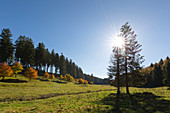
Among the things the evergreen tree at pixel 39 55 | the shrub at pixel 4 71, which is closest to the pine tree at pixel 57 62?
the evergreen tree at pixel 39 55

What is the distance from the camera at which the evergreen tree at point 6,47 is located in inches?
1449

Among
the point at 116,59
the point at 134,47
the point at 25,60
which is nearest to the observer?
the point at 134,47

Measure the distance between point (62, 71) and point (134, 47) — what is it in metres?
58.8

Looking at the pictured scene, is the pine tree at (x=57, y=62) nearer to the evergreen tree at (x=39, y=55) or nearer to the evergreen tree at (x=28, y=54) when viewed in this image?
the evergreen tree at (x=39, y=55)

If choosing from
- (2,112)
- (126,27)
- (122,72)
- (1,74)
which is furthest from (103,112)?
(1,74)

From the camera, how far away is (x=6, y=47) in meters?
37.3

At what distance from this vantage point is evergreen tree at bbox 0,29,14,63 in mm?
36816

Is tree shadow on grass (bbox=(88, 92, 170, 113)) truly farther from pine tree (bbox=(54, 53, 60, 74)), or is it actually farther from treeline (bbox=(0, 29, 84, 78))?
pine tree (bbox=(54, 53, 60, 74))

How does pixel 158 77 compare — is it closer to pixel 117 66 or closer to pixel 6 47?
pixel 117 66

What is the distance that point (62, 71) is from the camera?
69.4 m

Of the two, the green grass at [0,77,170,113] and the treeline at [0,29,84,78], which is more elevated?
the treeline at [0,29,84,78]

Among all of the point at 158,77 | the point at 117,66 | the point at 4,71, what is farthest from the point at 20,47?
the point at 158,77

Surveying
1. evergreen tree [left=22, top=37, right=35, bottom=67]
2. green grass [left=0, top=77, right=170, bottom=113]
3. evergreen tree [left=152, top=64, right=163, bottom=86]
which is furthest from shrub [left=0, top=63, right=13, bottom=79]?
evergreen tree [left=152, top=64, right=163, bottom=86]

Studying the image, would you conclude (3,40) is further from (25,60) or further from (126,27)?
(126,27)
